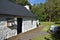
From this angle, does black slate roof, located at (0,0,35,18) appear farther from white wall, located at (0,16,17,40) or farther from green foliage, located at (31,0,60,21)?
green foliage, located at (31,0,60,21)

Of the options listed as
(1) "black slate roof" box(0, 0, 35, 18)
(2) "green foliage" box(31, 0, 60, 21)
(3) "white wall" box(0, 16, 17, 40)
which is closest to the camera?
(3) "white wall" box(0, 16, 17, 40)

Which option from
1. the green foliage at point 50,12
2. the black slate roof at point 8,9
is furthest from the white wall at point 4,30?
the green foliage at point 50,12

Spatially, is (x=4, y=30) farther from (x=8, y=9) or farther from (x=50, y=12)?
(x=50, y=12)

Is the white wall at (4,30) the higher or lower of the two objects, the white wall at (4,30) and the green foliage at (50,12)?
the lower

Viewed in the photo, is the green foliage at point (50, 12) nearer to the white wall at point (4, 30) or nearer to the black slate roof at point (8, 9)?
the black slate roof at point (8, 9)

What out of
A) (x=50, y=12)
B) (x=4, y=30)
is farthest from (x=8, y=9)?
(x=50, y=12)

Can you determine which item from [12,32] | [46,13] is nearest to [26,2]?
[46,13]

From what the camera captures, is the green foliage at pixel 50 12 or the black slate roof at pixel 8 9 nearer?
the black slate roof at pixel 8 9

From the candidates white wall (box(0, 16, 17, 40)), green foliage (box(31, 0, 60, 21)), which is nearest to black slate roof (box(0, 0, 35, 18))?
white wall (box(0, 16, 17, 40))

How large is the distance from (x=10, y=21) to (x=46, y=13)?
1700 inches

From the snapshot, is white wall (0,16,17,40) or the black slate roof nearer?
white wall (0,16,17,40)

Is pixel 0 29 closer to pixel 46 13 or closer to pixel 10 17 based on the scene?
pixel 10 17

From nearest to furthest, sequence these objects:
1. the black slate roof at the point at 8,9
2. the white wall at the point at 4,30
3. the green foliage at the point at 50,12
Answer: the white wall at the point at 4,30 < the black slate roof at the point at 8,9 < the green foliage at the point at 50,12

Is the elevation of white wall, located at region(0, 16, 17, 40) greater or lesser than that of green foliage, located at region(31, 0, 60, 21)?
lesser
